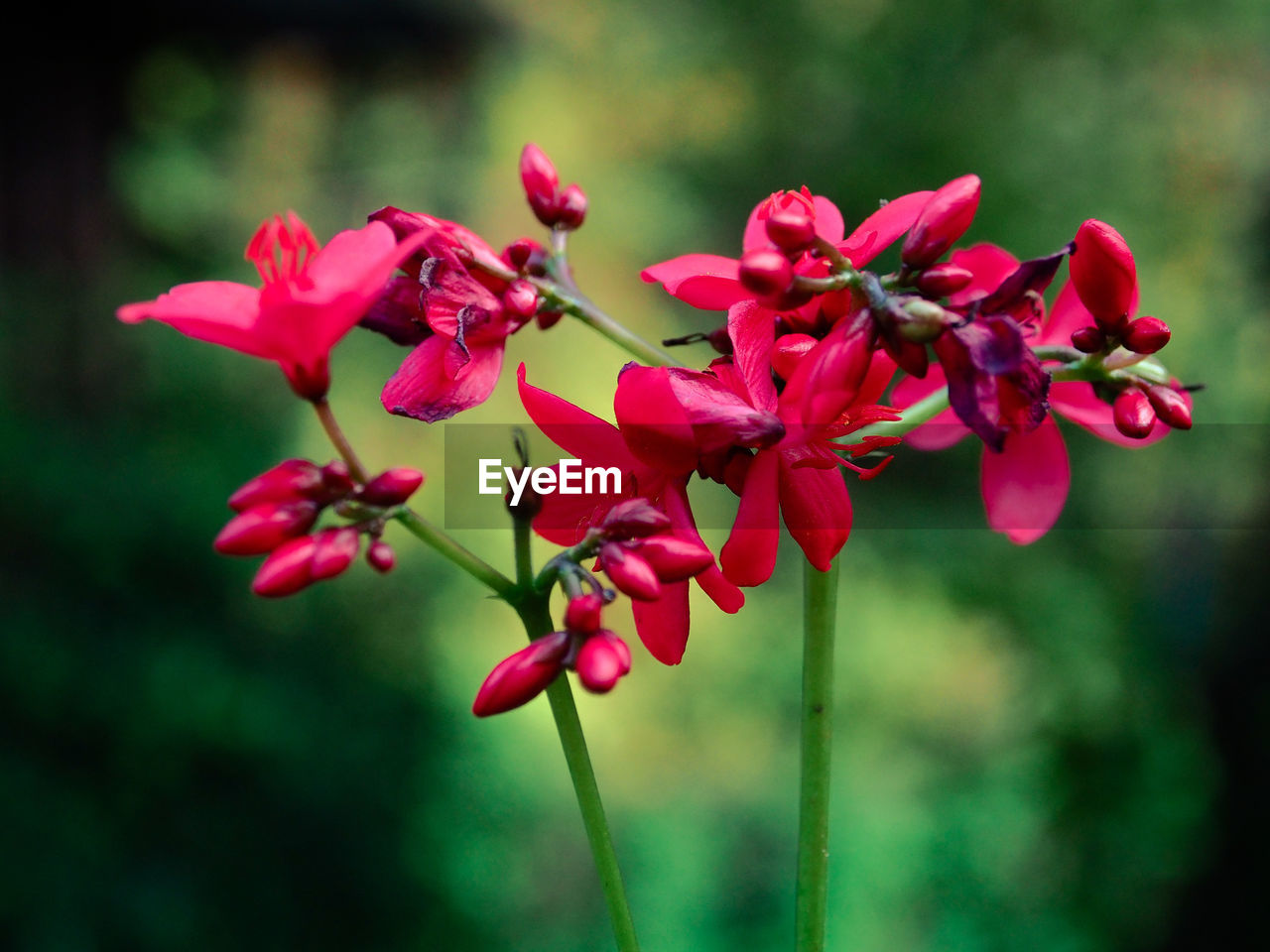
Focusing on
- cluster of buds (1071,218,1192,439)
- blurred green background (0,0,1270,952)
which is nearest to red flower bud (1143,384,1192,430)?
cluster of buds (1071,218,1192,439)

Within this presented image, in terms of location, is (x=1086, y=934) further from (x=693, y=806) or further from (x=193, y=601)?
(x=193, y=601)

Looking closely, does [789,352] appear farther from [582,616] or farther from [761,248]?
[582,616]

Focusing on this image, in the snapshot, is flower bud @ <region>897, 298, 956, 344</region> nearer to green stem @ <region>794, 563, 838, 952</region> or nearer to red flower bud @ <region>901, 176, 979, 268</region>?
A: red flower bud @ <region>901, 176, 979, 268</region>

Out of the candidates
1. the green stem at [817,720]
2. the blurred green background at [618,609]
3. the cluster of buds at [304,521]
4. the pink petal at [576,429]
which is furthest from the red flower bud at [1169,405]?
the blurred green background at [618,609]

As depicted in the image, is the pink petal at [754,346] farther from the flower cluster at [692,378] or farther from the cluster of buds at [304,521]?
the cluster of buds at [304,521]

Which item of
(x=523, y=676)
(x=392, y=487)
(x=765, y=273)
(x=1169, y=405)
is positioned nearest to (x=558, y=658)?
(x=523, y=676)

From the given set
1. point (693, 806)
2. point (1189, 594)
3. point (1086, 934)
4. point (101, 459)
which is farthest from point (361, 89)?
point (1086, 934)
